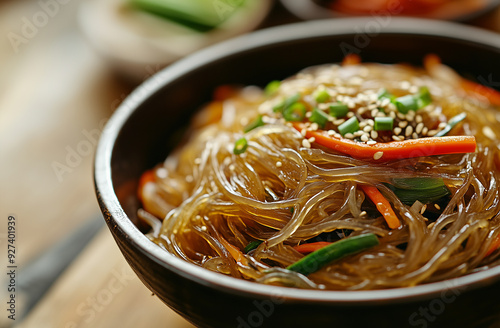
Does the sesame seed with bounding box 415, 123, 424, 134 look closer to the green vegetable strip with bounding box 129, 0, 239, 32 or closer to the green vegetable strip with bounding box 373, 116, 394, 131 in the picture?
the green vegetable strip with bounding box 373, 116, 394, 131

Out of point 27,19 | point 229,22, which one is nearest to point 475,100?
point 229,22

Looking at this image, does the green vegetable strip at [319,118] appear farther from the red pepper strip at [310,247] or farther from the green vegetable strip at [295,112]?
the red pepper strip at [310,247]

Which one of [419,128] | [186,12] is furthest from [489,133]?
[186,12]

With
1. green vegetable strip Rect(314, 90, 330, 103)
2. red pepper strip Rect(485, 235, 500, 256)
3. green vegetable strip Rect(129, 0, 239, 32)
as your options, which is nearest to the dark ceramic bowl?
red pepper strip Rect(485, 235, 500, 256)

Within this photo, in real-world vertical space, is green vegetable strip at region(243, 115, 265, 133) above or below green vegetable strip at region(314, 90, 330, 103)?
below

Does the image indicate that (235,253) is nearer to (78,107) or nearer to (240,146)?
(240,146)

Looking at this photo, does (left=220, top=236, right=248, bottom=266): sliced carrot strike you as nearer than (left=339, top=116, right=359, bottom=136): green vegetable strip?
Yes
